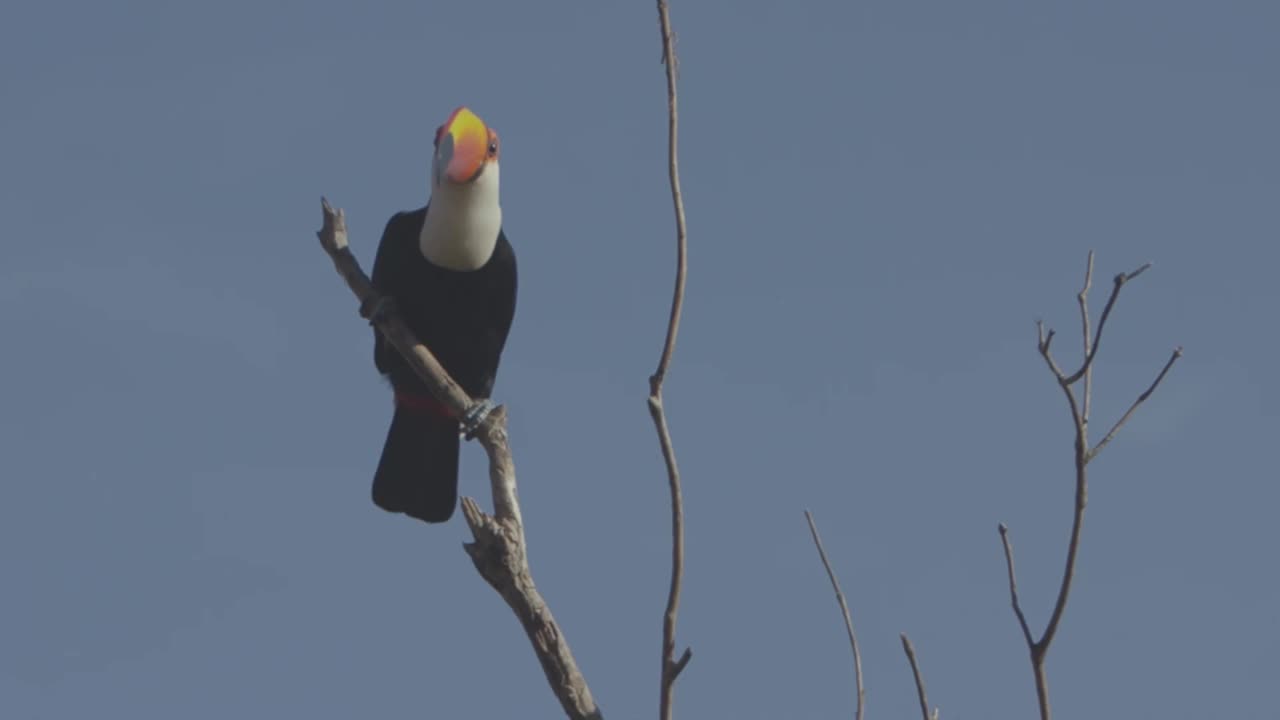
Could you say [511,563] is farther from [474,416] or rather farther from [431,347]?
[431,347]

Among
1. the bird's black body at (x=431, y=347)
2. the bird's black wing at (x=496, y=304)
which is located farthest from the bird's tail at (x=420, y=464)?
the bird's black wing at (x=496, y=304)

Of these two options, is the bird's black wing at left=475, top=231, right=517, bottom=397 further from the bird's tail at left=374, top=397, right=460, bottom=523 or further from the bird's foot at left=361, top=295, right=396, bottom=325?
the bird's foot at left=361, top=295, right=396, bottom=325

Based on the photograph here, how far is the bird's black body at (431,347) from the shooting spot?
27.2 feet

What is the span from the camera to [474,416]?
6281 millimetres

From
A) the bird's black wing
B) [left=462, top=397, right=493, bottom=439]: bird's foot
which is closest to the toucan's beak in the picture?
the bird's black wing

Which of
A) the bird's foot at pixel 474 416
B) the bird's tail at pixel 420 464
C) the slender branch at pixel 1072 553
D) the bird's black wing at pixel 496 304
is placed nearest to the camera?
the slender branch at pixel 1072 553

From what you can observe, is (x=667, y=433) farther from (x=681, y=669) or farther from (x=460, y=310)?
(x=460, y=310)

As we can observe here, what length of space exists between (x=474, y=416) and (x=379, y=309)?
52.9 inches

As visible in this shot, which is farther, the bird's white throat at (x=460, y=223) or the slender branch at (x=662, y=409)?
the bird's white throat at (x=460, y=223)

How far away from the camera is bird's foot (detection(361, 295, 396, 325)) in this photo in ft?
24.3

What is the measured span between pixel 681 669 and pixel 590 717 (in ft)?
3.74

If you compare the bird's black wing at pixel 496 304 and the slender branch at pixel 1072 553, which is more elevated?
the bird's black wing at pixel 496 304

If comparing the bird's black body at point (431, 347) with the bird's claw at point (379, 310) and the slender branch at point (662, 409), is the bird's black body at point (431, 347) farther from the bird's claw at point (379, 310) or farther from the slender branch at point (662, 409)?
the slender branch at point (662, 409)

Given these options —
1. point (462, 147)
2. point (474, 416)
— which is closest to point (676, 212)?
point (474, 416)
